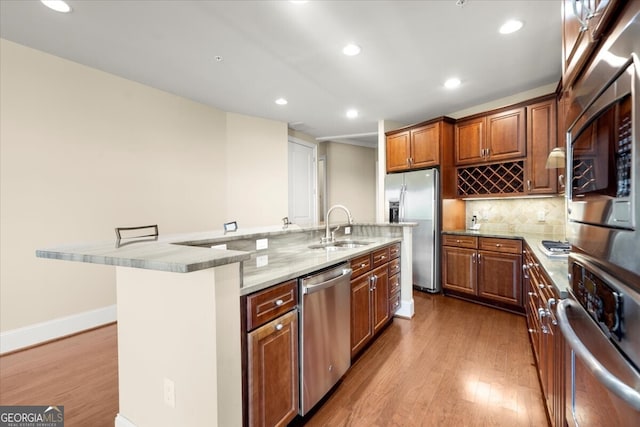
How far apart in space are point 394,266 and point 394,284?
0.64ft

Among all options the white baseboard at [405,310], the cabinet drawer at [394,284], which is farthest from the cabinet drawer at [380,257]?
the white baseboard at [405,310]

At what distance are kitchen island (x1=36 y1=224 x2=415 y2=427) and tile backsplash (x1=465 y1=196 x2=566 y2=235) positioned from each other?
335cm

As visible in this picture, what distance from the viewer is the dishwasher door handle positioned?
1608 mm

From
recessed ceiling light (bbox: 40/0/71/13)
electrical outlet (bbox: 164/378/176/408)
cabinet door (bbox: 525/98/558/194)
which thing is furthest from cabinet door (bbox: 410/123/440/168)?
recessed ceiling light (bbox: 40/0/71/13)

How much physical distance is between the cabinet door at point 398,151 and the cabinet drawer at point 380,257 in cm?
205

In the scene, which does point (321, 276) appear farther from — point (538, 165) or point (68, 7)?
point (538, 165)

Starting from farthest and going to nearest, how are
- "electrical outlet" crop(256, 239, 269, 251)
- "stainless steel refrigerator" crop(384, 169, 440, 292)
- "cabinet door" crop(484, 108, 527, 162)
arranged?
"stainless steel refrigerator" crop(384, 169, 440, 292) < "cabinet door" crop(484, 108, 527, 162) < "electrical outlet" crop(256, 239, 269, 251)

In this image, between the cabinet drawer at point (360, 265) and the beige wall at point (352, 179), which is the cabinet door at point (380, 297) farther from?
the beige wall at point (352, 179)

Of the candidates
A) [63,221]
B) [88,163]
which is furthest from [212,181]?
[63,221]

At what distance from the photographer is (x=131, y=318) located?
1.45 m

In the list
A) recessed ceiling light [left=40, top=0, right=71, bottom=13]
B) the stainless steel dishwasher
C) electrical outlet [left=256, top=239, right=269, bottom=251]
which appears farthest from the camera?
electrical outlet [left=256, top=239, right=269, bottom=251]

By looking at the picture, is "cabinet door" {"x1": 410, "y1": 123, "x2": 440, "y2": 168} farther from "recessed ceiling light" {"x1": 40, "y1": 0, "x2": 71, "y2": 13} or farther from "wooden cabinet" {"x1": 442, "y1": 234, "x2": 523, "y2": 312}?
"recessed ceiling light" {"x1": 40, "y1": 0, "x2": 71, "y2": 13}

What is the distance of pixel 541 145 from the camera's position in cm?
321

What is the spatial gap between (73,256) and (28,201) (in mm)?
2262
